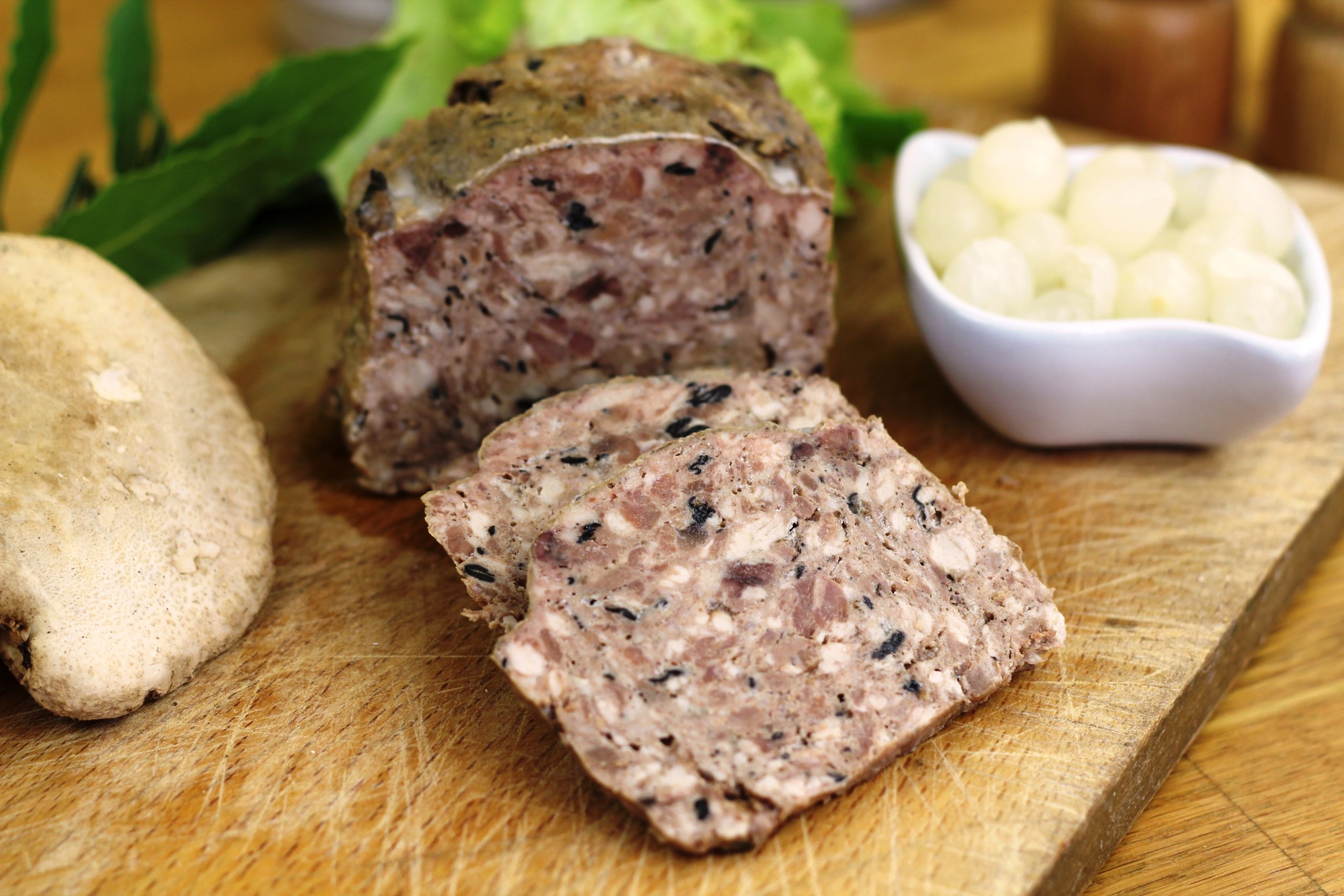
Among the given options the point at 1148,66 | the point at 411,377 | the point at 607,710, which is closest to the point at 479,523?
the point at 607,710

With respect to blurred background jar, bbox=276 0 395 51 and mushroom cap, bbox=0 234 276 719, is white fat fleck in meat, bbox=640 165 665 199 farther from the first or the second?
blurred background jar, bbox=276 0 395 51

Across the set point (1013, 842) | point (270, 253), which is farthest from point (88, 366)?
point (1013, 842)

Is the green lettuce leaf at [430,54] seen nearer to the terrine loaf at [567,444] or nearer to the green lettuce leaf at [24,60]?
the green lettuce leaf at [24,60]

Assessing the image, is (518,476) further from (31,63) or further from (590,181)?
(31,63)

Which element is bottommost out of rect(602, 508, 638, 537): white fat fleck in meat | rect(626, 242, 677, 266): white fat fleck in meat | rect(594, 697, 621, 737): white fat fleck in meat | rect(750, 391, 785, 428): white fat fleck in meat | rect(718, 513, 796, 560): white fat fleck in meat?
rect(594, 697, 621, 737): white fat fleck in meat

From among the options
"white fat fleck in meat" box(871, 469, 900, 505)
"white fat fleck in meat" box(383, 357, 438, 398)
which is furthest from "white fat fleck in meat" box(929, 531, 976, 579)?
"white fat fleck in meat" box(383, 357, 438, 398)

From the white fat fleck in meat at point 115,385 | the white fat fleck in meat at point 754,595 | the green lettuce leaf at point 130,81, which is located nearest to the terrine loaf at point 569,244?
the white fat fleck in meat at point 115,385

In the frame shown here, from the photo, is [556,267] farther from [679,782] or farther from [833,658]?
[679,782]
